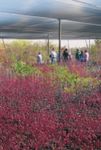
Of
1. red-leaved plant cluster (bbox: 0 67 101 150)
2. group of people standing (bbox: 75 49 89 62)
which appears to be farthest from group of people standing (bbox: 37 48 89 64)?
red-leaved plant cluster (bbox: 0 67 101 150)

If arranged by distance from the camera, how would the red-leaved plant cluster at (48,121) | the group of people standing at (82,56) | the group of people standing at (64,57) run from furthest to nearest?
the group of people standing at (82,56)
the group of people standing at (64,57)
the red-leaved plant cluster at (48,121)

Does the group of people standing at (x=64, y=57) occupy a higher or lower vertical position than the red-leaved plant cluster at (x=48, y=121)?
lower

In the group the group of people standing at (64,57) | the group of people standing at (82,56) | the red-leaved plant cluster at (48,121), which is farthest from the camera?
the group of people standing at (82,56)

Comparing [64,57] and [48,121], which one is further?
[64,57]

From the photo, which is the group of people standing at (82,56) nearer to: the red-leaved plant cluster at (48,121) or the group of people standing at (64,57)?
the group of people standing at (64,57)

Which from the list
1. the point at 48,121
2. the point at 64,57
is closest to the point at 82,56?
the point at 64,57

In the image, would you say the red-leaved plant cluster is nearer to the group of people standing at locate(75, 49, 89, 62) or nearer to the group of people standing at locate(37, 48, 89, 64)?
the group of people standing at locate(37, 48, 89, 64)

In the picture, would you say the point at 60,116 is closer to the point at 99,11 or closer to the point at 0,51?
the point at 99,11

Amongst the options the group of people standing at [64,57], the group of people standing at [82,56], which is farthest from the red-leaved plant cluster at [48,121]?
the group of people standing at [82,56]

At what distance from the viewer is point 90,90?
761 centimetres

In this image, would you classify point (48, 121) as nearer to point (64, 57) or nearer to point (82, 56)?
point (64, 57)

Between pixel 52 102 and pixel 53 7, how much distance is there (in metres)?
5.76

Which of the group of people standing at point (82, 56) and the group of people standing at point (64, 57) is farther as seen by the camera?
the group of people standing at point (82, 56)

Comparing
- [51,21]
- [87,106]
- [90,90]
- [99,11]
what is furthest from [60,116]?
[51,21]
